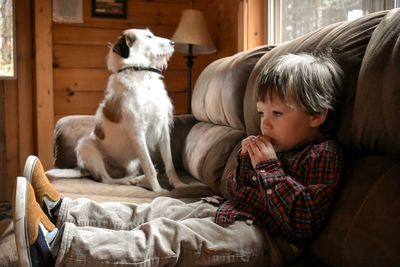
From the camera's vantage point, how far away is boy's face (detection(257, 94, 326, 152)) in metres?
1.04

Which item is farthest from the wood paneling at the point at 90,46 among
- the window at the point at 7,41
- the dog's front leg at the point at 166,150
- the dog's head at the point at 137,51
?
the dog's front leg at the point at 166,150

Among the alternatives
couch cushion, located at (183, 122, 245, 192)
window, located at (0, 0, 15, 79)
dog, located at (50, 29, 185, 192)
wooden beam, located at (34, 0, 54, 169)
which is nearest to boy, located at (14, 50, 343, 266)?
couch cushion, located at (183, 122, 245, 192)

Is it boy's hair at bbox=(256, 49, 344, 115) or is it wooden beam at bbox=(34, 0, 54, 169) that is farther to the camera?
wooden beam at bbox=(34, 0, 54, 169)

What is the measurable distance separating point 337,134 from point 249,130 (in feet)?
1.68

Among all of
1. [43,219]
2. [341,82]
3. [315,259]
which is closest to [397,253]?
[315,259]

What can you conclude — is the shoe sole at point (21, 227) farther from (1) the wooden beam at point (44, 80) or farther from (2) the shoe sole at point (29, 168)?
(1) the wooden beam at point (44, 80)

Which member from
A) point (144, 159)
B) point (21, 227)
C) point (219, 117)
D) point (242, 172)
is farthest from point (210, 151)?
point (21, 227)

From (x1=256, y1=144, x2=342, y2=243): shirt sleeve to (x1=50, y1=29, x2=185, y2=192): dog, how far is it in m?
1.09

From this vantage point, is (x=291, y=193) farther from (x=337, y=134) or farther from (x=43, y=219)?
(x=43, y=219)

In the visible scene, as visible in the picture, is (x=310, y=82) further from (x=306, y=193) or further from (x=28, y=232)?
(x=28, y=232)

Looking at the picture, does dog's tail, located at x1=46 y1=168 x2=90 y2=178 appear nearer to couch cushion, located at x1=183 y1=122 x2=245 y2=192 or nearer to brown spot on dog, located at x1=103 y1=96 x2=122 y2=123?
brown spot on dog, located at x1=103 y1=96 x2=122 y2=123

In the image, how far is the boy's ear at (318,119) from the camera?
1028mm

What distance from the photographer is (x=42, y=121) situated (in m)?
3.37

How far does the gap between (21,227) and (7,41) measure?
2907mm
